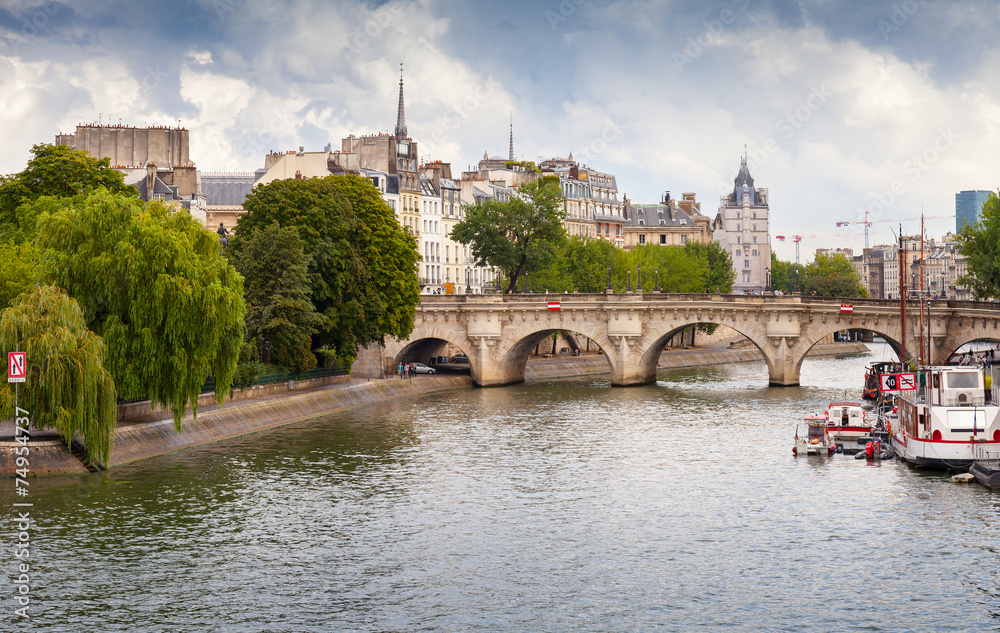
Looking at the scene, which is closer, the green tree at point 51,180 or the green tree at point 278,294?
the green tree at point 51,180

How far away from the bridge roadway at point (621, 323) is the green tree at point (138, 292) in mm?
41259

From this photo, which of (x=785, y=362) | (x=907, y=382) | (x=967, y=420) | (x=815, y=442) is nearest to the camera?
(x=967, y=420)

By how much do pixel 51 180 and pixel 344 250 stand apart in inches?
739

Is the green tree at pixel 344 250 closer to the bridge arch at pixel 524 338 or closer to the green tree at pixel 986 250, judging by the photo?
the bridge arch at pixel 524 338

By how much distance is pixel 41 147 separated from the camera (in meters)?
75.8

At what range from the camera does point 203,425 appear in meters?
63.5

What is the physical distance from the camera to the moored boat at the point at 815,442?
62000mm

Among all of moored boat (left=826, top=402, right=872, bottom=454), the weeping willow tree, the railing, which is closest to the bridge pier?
moored boat (left=826, top=402, right=872, bottom=454)

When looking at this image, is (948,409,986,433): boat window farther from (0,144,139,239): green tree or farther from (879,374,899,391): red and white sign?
(0,144,139,239): green tree

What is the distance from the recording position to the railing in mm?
68625

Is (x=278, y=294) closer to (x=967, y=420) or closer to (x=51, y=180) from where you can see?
(x=51, y=180)

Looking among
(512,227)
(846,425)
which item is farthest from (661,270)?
(846,425)


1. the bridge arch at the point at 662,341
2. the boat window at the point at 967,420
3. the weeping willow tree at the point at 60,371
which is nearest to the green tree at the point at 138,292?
the weeping willow tree at the point at 60,371

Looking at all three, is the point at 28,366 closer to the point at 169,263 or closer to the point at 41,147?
the point at 169,263
